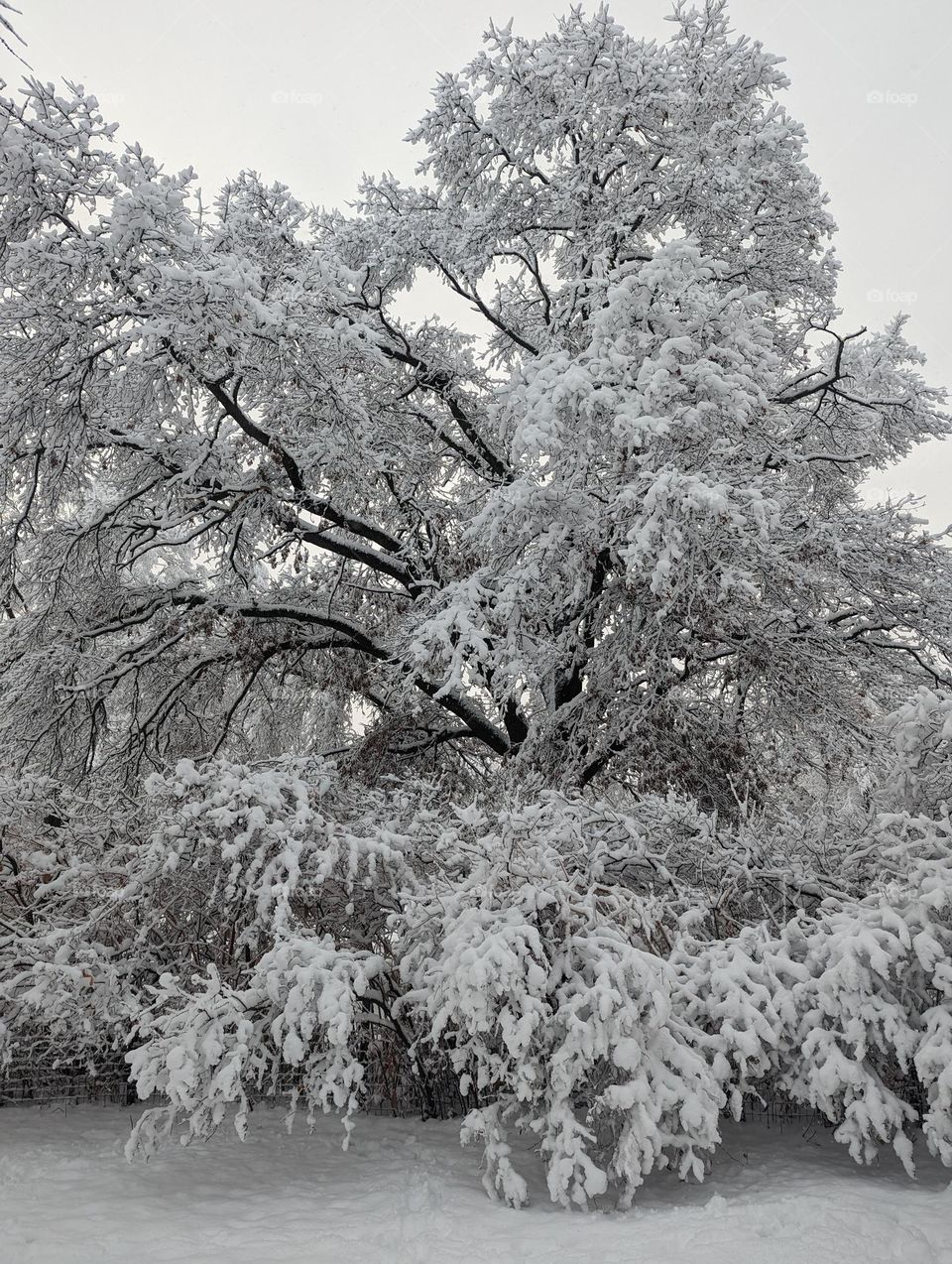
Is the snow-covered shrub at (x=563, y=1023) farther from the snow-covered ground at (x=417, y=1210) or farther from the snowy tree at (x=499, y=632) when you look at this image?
the snow-covered ground at (x=417, y=1210)

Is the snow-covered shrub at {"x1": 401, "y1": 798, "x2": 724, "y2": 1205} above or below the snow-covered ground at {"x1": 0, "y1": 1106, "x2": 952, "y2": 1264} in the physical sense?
above

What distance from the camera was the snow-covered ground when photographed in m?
3.46

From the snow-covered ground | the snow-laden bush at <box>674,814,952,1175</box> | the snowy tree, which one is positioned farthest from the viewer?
the snowy tree

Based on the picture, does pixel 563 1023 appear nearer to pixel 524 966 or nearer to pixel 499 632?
pixel 524 966

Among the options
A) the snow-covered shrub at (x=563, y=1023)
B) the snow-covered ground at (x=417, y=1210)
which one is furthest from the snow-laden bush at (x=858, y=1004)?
the snow-covered ground at (x=417, y=1210)

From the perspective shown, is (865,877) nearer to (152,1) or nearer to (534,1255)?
(534,1255)

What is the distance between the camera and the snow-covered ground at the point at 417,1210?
3457mm

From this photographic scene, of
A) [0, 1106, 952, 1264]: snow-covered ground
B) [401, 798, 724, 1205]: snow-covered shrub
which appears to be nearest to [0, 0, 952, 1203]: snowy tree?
[401, 798, 724, 1205]: snow-covered shrub

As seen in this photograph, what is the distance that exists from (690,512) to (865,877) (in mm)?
2441

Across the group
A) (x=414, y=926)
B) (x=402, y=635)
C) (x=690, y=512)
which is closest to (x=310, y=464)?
(x=402, y=635)

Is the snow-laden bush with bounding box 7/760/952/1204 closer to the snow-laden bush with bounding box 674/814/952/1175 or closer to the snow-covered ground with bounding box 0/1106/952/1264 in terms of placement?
the snow-laden bush with bounding box 674/814/952/1175

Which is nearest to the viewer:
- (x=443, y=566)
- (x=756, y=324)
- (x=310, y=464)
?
(x=756, y=324)

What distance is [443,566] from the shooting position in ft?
29.6

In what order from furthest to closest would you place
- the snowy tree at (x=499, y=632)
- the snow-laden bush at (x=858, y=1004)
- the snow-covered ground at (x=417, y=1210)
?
the snowy tree at (x=499, y=632)
the snow-laden bush at (x=858, y=1004)
the snow-covered ground at (x=417, y=1210)
